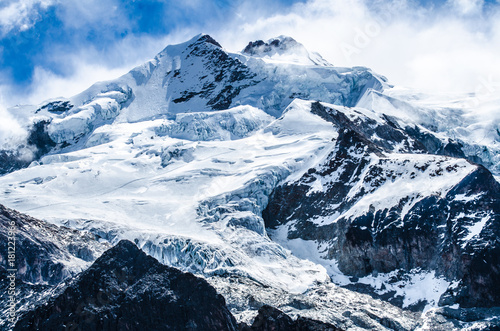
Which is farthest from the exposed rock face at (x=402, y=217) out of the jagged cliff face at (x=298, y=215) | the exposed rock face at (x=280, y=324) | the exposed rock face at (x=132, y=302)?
the exposed rock face at (x=132, y=302)

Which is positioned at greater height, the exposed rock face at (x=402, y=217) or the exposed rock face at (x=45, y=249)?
the exposed rock face at (x=402, y=217)

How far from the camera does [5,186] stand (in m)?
160

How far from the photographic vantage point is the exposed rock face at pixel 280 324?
250ft

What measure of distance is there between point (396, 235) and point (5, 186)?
103 metres

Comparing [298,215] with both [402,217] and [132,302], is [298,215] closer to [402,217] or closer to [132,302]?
[402,217]

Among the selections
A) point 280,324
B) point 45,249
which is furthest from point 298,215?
point 280,324

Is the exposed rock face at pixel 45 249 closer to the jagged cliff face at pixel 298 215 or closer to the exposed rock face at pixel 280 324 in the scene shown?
the jagged cliff face at pixel 298 215

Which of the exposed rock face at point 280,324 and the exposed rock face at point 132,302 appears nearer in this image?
the exposed rock face at point 132,302

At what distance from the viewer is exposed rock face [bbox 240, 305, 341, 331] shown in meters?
76.1

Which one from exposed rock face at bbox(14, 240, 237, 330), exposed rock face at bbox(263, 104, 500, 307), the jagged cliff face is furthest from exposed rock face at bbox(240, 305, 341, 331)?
exposed rock face at bbox(263, 104, 500, 307)

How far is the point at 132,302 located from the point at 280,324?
18824 mm

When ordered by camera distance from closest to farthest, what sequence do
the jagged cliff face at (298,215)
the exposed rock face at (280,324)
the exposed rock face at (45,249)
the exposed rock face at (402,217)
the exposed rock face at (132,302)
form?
the exposed rock face at (132,302) < the exposed rock face at (280,324) < the exposed rock face at (45,249) < the jagged cliff face at (298,215) < the exposed rock face at (402,217)

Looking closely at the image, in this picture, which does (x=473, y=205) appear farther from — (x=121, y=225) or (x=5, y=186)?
(x=5, y=186)

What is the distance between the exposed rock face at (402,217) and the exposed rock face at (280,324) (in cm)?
3422
